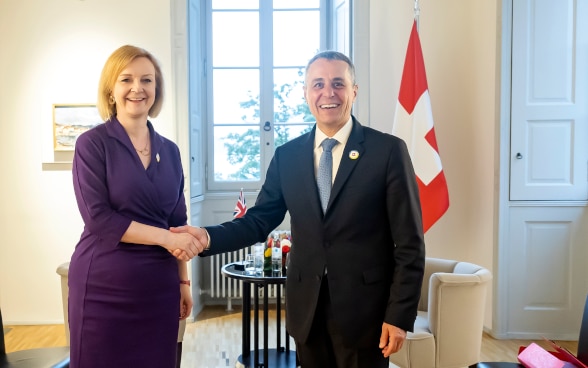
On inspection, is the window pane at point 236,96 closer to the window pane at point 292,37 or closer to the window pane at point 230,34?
the window pane at point 230,34

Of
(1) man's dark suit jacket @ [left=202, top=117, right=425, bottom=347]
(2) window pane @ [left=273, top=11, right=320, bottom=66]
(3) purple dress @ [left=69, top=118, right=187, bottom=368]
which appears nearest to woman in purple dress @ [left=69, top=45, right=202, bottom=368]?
(3) purple dress @ [left=69, top=118, right=187, bottom=368]

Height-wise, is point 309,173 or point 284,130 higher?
point 284,130

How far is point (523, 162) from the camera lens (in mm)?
3533

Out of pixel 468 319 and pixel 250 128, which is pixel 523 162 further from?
pixel 250 128

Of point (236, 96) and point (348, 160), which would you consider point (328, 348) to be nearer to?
point (348, 160)

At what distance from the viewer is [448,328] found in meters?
2.52

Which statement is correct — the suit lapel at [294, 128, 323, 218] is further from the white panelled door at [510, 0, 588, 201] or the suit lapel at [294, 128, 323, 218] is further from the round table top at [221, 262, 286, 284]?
the white panelled door at [510, 0, 588, 201]

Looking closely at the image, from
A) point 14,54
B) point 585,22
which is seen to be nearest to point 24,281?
point 14,54

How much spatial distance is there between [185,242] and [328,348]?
55 cm

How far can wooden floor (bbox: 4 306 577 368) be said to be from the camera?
3238 mm

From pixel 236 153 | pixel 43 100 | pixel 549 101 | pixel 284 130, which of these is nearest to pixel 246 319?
pixel 236 153

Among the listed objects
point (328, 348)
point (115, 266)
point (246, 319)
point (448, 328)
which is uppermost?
point (115, 266)

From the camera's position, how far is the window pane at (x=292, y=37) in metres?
4.77

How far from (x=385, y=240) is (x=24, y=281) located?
3.72 metres
